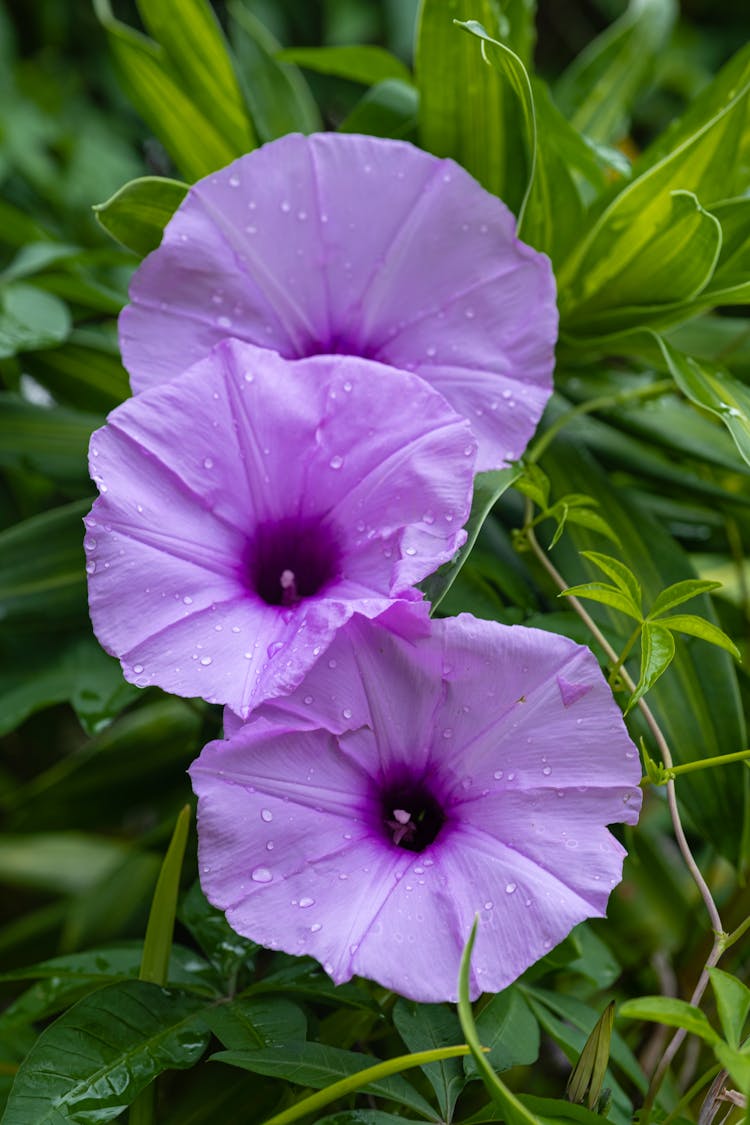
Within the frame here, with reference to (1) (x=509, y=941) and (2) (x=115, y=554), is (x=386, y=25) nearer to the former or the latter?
(2) (x=115, y=554)

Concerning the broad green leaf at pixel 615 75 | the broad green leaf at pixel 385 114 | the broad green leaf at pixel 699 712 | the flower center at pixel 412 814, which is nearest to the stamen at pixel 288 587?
the flower center at pixel 412 814

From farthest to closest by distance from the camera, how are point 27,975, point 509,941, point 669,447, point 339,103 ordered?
point 339,103 < point 669,447 < point 27,975 < point 509,941

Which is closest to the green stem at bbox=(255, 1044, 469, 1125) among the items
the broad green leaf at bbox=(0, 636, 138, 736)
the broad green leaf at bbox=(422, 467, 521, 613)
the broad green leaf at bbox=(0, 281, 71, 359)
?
the broad green leaf at bbox=(422, 467, 521, 613)

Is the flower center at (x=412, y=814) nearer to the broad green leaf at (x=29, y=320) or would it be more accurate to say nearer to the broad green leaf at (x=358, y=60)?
the broad green leaf at (x=29, y=320)

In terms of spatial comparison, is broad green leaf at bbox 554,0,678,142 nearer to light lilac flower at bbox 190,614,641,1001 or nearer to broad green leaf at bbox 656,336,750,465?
broad green leaf at bbox 656,336,750,465

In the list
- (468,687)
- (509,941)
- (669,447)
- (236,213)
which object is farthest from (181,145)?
(509,941)

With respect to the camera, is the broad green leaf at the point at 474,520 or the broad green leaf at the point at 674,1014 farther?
the broad green leaf at the point at 474,520

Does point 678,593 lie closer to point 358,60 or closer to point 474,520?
point 474,520
